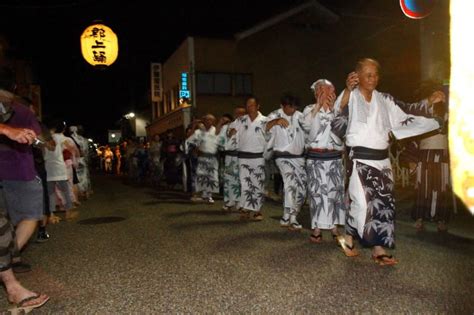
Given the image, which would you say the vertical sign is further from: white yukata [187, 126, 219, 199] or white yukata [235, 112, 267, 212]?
white yukata [235, 112, 267, 212]

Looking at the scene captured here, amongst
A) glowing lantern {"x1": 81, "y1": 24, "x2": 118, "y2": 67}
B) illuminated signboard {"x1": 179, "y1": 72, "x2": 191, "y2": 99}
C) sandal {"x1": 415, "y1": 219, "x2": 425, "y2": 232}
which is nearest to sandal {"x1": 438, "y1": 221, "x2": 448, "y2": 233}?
sandal {"x1": 415, "y1": 219, "x2": 425, "y2": 232}

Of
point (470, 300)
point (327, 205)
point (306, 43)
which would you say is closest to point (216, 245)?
point (327, 205)

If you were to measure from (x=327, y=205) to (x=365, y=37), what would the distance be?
20670mm

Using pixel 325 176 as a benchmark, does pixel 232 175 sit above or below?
below

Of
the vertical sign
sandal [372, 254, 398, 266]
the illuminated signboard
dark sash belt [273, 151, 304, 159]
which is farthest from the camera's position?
the vertical sign

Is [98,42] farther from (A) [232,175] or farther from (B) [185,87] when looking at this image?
(B) [185,87]

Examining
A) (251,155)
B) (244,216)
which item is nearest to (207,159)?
(251,155)

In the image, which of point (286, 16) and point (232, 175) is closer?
point (232, 175)

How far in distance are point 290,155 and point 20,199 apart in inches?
155

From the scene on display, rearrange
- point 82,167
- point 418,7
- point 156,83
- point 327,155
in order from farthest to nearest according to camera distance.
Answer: point 156,83, point 82,167, point 418,7, point 327,155

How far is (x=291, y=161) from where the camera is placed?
6641mm

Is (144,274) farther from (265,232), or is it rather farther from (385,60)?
(385,60)

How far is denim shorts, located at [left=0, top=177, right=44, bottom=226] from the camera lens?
12.5 feet

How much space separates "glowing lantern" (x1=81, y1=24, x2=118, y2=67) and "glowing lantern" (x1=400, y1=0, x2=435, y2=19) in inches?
304
